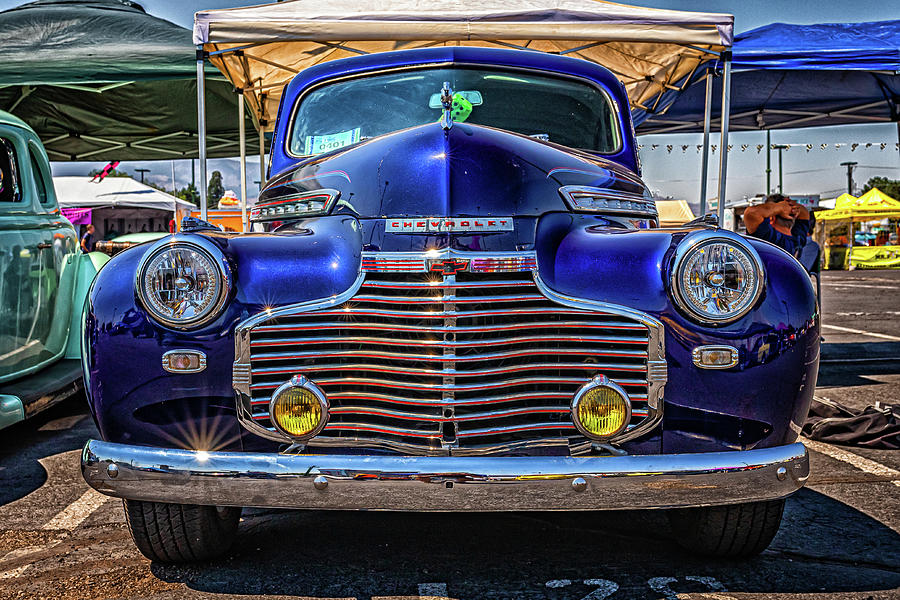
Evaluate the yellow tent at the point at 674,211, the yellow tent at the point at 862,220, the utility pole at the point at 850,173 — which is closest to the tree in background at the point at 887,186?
the utility pole at the point at 850,173

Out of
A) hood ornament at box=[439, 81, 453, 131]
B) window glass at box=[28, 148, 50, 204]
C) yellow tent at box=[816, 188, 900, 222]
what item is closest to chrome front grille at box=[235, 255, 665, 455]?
hood ornament at box=[439, 81, 453, 131]

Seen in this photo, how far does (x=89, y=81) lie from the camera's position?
7004mm

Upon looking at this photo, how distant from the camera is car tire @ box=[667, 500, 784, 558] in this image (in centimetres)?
254

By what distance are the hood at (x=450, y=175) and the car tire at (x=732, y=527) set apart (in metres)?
1.08

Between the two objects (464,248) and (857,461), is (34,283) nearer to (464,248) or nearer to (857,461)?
(464,248)

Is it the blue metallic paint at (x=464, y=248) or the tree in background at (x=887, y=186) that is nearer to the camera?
the blue metallic paint at (x=464, y=248)

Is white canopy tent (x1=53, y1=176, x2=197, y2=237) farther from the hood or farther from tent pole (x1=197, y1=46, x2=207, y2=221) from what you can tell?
the hood

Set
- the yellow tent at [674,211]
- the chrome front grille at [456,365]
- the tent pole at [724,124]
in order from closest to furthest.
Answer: the chrome front grille at [456,365]
the tent pole at [724,124]
the yellow tent at [674,211]

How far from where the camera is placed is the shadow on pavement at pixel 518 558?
250 centimetres

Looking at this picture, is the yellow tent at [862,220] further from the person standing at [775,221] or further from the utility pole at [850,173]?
the utility pole at [850,173]

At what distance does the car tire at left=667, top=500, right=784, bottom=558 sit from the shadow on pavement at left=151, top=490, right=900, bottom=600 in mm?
55

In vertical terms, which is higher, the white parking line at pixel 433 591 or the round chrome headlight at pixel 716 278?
the round chrome headlight at pixel 716 278

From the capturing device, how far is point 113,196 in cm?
2055

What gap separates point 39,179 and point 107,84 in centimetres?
274
